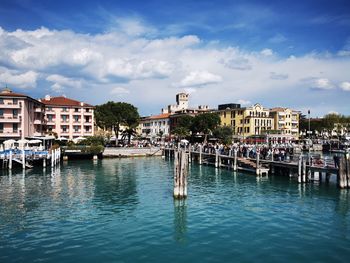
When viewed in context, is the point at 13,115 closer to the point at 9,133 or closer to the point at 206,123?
the point at 9,133

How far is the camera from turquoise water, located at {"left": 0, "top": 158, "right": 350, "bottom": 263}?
63.1 ft

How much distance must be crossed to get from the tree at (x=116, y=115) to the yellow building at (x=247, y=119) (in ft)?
122

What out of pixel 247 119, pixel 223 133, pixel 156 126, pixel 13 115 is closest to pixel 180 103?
pixel 156 126

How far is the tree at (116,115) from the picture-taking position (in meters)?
102

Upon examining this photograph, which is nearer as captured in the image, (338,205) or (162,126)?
(338,205)

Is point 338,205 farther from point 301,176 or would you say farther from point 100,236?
point 100,236

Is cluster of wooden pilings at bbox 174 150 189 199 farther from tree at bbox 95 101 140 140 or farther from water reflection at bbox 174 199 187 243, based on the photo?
tree at bbox 95 101 140 140

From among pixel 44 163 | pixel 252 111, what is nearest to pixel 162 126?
pixel 252 111

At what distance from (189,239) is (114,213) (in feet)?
27.7

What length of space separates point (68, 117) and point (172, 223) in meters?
83.5

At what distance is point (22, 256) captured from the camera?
61.6 feet

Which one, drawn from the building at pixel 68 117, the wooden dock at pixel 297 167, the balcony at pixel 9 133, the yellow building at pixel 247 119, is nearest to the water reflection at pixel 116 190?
the wooden dock at pixel 297 167

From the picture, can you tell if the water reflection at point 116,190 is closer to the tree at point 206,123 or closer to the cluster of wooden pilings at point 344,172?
the cluster of wooden pilings at point 344,172

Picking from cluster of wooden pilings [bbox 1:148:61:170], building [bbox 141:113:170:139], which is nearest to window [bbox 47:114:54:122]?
cluster of wooden pilings [bbox 1:148:61:170]
